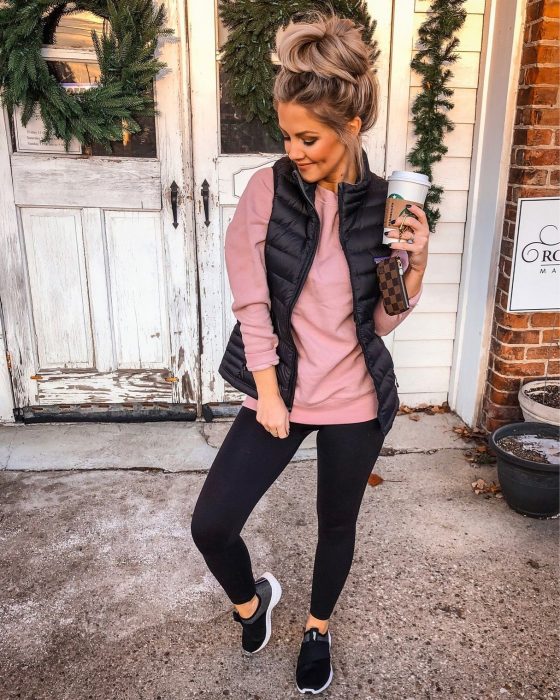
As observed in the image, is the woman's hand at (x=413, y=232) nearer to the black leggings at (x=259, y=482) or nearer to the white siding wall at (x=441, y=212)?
the black leggings at (x=259, y=482)

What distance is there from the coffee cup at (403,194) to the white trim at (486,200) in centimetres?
192

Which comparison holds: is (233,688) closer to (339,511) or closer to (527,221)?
(339,511)

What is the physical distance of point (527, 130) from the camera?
322 cm

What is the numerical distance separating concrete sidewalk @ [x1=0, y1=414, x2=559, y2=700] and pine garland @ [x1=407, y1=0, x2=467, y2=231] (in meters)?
1.56

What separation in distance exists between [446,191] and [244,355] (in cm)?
220

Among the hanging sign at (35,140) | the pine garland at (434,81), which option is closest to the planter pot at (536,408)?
the pine garland at (434,81)

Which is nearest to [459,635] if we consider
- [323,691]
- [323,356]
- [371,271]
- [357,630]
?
[357,630]

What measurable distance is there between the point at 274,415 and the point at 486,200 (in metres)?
2.24

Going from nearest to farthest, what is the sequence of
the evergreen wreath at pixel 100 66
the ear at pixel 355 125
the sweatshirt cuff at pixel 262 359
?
the ear at pixel 355 125, the sweatshirt cuff at pixel 262 359, the evergreen wreath at pixel 100 66

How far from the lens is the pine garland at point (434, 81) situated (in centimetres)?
338

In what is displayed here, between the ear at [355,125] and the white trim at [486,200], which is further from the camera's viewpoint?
the white trim at [486,200]

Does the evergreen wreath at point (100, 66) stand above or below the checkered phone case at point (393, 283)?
above

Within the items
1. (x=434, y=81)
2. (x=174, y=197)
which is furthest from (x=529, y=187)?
(x=174, y=197)

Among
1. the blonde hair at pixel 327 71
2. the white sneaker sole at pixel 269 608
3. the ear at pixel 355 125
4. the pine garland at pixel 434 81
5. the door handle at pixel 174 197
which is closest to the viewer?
the blonde hair at pixel 327 71
